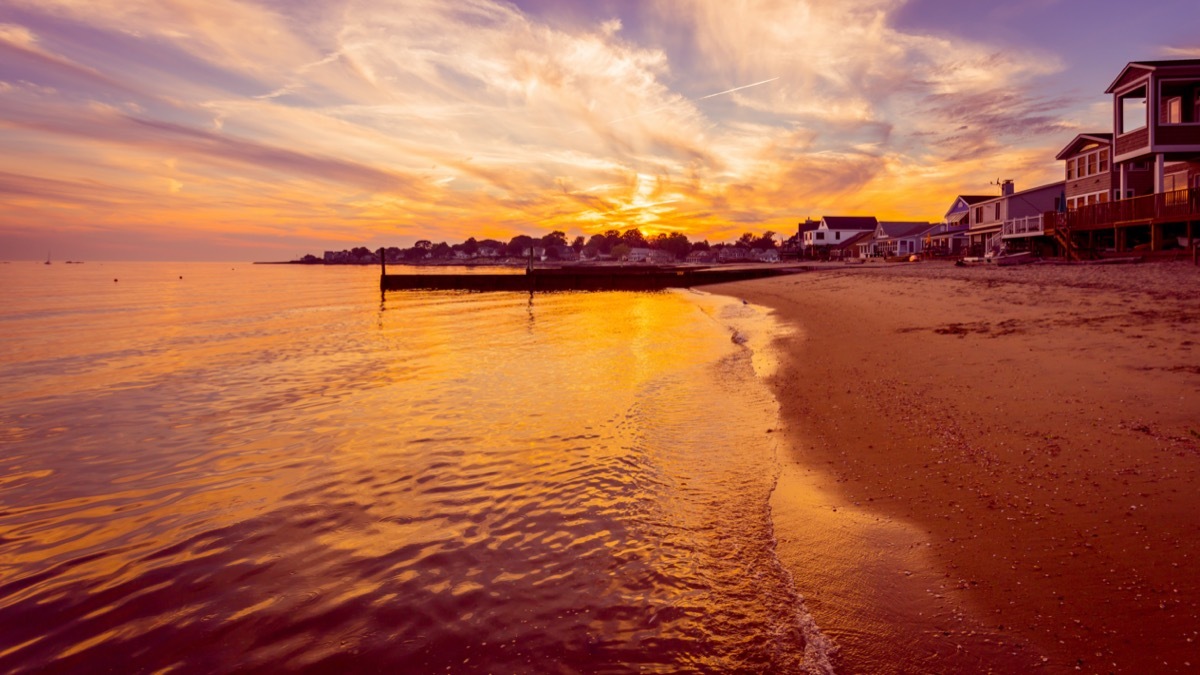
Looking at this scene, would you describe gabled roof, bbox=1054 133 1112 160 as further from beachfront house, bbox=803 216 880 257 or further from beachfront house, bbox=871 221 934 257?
beachfront house, bbox=803 216 880 257

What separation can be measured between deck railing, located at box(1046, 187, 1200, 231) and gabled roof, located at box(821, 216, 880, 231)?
87.1m

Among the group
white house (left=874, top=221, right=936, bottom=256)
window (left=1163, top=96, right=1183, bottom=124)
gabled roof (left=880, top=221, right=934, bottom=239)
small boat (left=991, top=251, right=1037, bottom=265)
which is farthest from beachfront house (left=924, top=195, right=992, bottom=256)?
window (left=1163, top=96, right=1183, bottom=124)

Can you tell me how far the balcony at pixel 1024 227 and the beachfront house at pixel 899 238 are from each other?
39.1 meters

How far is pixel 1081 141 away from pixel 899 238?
4897 cm

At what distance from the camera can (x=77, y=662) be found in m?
4.11

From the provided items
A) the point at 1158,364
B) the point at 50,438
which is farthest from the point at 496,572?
the point at 1158,364

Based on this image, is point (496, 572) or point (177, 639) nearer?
point (177, 639)

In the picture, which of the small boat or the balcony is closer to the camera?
the small boat

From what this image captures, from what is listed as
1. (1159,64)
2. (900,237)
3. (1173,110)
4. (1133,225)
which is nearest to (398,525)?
(1133,225)

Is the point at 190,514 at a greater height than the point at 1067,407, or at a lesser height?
lesser

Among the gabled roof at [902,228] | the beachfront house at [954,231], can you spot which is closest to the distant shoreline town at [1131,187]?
the beachfront house at [954,231]

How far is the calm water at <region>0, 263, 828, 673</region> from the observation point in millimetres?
4191

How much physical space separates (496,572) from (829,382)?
876 cm

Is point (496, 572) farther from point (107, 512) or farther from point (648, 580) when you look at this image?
point (107, 512)
